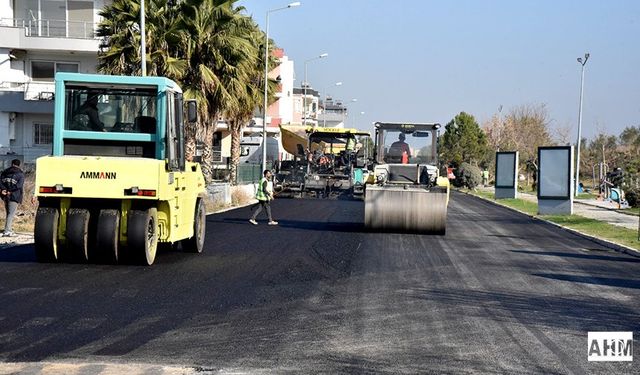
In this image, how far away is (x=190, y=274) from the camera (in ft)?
45.0

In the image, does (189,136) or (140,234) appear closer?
(140,234)

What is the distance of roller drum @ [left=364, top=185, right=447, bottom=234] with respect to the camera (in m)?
22.0

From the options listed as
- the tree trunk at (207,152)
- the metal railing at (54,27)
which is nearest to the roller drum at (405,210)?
the tree trunk at (207,152)

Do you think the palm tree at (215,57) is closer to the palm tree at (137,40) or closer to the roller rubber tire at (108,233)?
the palm tree at (137,40)

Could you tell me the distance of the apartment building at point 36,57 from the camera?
38.7 metres

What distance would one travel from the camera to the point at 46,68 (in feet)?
133

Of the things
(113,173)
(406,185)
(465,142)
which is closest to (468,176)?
(465,142)

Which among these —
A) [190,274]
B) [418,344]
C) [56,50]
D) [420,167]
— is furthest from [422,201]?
[56,50]

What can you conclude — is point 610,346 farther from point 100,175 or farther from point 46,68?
point 46,68

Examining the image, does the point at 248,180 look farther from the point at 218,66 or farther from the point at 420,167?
the point at 420,167

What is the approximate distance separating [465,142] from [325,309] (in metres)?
65.3

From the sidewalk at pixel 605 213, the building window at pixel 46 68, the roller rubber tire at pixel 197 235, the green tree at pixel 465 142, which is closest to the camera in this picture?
the roller rubber tire at pixel 197 235

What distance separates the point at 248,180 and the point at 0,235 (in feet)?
93.4

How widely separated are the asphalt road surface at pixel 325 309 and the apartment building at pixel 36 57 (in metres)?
22.9
